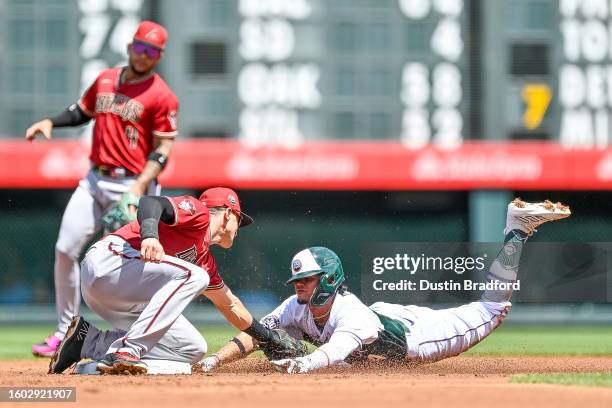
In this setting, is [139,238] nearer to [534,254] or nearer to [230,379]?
[230,379]

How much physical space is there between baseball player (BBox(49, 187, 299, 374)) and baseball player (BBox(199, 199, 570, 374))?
0.63ft

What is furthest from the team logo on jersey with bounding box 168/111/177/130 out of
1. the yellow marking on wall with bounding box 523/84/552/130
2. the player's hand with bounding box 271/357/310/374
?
the yellow marking on wall with bounding box 523/84/552/130

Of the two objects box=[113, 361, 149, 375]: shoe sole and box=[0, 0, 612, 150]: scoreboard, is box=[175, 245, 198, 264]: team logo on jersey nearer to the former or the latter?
box=[113, 361, 149, 375]: shoe sole

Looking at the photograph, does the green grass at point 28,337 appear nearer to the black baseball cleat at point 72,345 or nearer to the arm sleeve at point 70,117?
the black baseball cleat at point 72,345

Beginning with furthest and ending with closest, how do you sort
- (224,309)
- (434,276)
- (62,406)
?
(434,276) < (224,309) < (62,406)

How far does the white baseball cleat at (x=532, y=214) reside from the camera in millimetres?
6465

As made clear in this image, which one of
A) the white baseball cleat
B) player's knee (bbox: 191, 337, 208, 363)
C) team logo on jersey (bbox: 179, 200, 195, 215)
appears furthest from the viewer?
the white baseball cleat

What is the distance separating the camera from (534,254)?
6824mm

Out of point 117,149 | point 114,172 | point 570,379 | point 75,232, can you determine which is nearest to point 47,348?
point 75,232

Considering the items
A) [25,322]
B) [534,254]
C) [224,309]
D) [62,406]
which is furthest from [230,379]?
[25,322]

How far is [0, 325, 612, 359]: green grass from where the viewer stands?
729 cm

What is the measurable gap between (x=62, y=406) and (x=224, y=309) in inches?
68.9

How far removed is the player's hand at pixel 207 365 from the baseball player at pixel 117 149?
1.02 meters

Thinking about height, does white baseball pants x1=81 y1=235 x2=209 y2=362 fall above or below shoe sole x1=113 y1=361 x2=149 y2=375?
above
